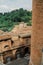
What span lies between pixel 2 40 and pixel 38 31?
7605mm

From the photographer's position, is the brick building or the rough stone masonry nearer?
the rough stone masonry

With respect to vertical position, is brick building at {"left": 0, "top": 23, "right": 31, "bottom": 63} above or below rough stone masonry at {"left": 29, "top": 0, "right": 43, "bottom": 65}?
below

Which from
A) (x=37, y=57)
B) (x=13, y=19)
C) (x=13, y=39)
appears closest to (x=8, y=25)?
(x=13, y=19)

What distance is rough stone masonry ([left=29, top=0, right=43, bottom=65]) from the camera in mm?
6148

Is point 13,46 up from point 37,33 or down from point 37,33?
down

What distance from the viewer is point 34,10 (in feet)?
20.8

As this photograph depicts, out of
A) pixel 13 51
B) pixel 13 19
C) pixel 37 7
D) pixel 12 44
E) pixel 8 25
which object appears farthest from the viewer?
pixel 13 19

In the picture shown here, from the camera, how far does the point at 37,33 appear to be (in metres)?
6.43

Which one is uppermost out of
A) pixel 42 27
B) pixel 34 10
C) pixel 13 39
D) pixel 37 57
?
pixel 34 10

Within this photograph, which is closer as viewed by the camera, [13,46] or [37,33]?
[37,33]

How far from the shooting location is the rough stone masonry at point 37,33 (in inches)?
A: 242

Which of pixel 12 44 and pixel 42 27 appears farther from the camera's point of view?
pixel 12 44

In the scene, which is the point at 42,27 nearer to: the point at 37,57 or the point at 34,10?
the point at 34,10

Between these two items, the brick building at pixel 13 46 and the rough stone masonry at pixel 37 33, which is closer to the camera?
the rough stone masonry at pixel 37 33
